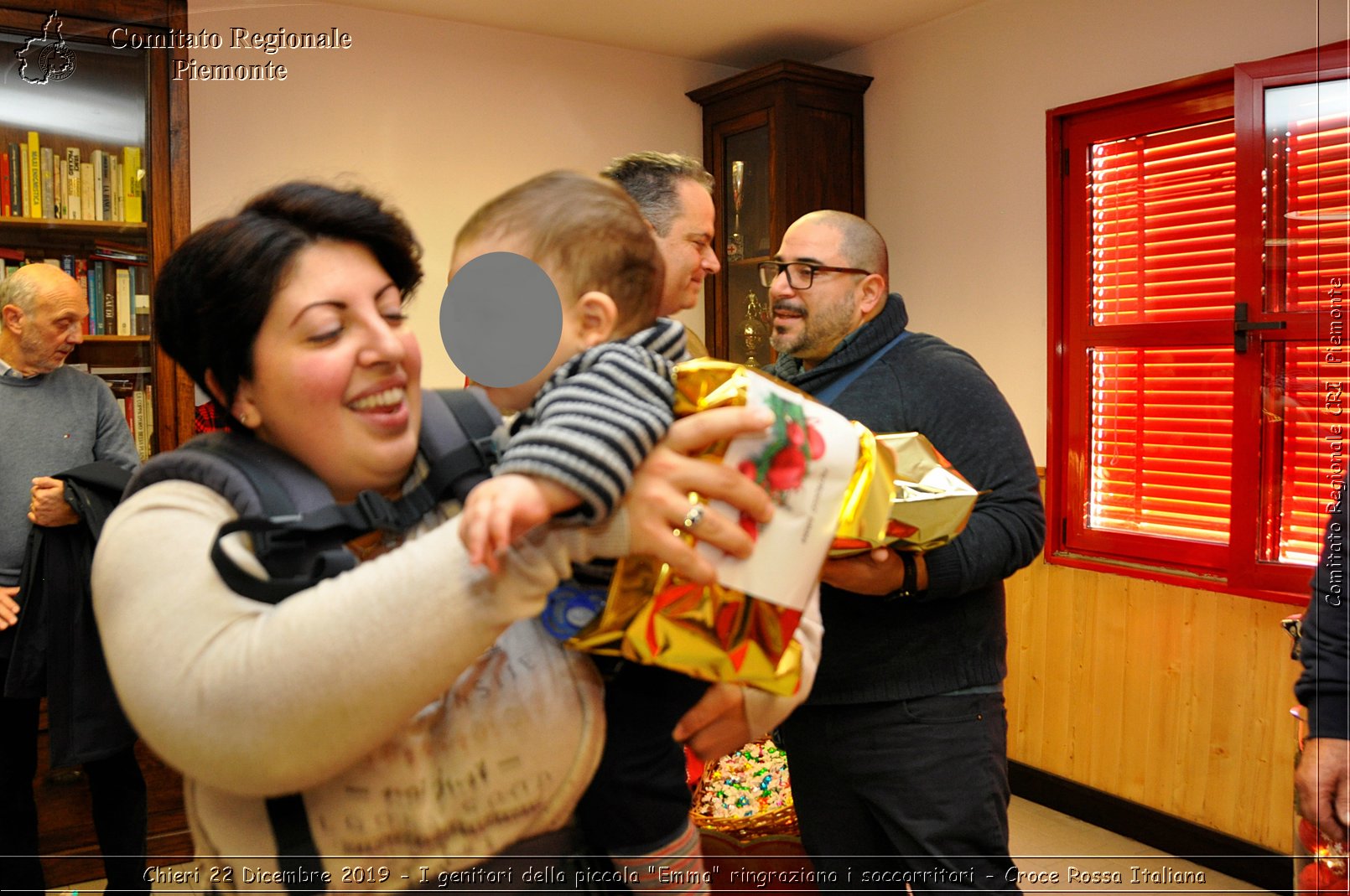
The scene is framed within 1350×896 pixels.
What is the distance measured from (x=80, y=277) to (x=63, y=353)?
0.35 metres

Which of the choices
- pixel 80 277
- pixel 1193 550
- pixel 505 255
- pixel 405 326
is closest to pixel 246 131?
pixel 80 277

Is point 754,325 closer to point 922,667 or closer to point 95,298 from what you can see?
point 95,298

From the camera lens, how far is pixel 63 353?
264 cm

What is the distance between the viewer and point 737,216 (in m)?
4.08

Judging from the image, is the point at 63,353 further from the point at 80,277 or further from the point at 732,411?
the point at 732,411

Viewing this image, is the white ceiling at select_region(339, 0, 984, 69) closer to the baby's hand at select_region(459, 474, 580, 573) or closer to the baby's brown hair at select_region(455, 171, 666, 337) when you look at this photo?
the baby's brown hair at select_region(455, 171, 666, 337)

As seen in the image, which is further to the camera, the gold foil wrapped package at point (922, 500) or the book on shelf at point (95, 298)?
the book on shelf at point (95, 298)

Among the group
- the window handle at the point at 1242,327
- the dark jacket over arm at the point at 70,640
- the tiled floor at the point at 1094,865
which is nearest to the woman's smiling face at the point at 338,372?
the dark jacket over arm at the point at 70,640

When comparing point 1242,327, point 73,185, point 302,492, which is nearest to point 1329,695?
point 302,492

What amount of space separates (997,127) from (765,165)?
3.03 feet

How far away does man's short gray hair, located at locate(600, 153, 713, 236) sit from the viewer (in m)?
1.55

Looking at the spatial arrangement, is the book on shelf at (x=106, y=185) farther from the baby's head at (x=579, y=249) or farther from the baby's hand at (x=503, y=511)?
the baby's hand at (x=503, y=511)

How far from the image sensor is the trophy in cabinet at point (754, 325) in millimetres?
4008

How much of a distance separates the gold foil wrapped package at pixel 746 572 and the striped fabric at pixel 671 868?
19 cm
